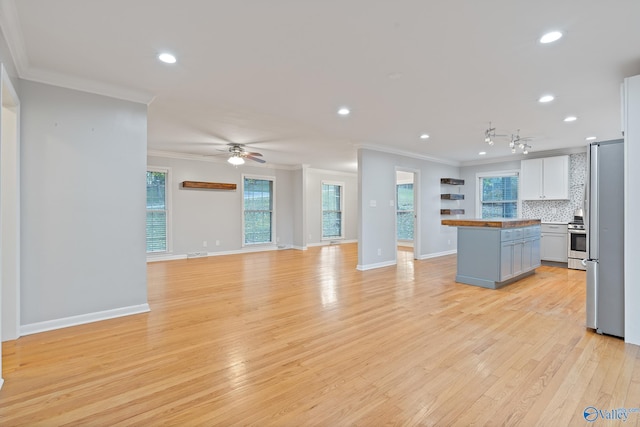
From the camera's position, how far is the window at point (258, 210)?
8.64 m

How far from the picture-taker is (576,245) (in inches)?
235

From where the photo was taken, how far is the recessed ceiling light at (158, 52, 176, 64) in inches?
104

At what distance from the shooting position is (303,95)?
356 cm

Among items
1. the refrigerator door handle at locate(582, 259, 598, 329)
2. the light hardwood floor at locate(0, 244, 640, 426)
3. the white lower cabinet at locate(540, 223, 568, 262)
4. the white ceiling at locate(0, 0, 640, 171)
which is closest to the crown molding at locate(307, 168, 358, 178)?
the white ceiling at locate(0, 0, 640, 171)

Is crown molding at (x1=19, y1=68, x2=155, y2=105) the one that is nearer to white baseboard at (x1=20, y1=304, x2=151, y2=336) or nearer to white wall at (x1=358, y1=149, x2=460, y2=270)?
white baseboard at (x1=20, y1=304, x2=151, y2=336)

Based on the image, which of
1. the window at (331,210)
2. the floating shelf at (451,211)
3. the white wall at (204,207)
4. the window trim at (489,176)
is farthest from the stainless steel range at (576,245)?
the white wall at (204,207)

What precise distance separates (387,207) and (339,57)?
4.26 meters

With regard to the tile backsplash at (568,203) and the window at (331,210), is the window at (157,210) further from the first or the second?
the tile backsplash at (568,203)

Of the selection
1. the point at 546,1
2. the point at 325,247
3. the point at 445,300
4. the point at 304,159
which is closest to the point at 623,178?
the point at 546,1

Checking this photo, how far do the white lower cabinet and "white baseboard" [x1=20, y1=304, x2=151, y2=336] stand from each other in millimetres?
7339

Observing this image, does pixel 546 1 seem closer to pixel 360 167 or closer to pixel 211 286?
pixel 360 167

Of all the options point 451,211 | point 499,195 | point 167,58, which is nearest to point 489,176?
point 499,195

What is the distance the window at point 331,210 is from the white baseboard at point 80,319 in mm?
7167

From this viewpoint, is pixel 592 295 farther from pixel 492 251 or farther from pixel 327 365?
pixel 327 365
